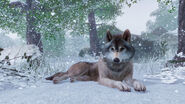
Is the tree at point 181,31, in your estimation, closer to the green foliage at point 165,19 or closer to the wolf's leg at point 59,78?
the wolf's leg at point 59,78

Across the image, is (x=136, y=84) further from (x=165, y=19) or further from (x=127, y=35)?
(x=165, y=19)

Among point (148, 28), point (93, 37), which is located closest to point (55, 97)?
point (93, 37)

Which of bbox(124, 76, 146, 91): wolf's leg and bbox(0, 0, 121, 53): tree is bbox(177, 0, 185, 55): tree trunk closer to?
bbox(124, 76, 146, 91): wolf's leg

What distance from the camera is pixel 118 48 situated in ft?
12.7

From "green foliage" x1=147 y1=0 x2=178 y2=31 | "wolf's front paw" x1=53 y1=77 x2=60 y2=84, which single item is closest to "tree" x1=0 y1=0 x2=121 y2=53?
"wolf's front paw" x1=53 y1=77 x2=60 y2=84

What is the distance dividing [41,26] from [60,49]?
1305 cm

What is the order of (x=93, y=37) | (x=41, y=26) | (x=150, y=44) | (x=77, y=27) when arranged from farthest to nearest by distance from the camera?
(x=150, y=44) < (x=93, y=37) < (x=77, y=27) < (x=41, y=26)

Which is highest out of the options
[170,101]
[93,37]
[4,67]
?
[93,37]

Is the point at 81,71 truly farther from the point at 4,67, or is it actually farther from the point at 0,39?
the point at 0,39

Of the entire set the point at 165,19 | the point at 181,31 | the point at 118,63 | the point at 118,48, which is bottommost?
the point at 118,63

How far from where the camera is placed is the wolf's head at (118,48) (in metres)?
3.86

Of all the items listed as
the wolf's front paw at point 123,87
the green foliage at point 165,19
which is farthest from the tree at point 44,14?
the green foliage at point 165,19

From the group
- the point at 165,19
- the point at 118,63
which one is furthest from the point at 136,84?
the point at 165,19

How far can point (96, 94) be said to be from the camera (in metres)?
3.38
